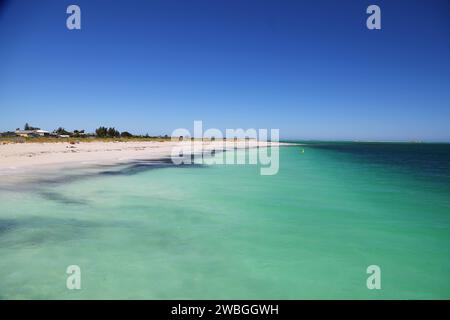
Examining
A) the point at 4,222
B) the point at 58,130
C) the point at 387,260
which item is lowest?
the point at 387,260

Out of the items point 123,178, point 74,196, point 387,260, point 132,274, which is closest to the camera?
point 132,274

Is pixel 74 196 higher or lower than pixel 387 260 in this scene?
higher

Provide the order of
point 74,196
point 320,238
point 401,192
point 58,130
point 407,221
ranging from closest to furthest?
point 320,238 → point 407,221 → point 74,196 → point 401,192 → point 58,130

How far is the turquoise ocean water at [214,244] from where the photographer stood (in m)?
4.16

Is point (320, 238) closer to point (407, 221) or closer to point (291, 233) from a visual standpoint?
point (291, 233)

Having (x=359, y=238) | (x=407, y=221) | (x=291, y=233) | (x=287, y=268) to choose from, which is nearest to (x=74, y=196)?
(x=291, y=233)

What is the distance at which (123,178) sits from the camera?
1383cm

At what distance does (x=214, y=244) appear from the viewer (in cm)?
582

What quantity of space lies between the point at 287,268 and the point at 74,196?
720cm

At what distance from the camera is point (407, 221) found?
8.11 m

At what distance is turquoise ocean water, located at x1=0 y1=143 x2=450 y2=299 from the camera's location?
13.7ft

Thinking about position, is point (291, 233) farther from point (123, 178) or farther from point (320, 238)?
point (123, 178)

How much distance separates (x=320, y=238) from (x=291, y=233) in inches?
24.3

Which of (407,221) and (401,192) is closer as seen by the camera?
(407,221)
